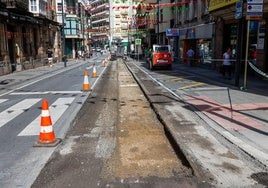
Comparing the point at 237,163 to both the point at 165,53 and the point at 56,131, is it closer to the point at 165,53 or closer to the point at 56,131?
the point at 56,131

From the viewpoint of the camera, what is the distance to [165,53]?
84.4ft

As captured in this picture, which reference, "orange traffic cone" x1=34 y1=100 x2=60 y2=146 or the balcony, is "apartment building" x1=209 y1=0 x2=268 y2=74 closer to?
"orange traffic cone" x1=34 y1=100 x2=60 y2=146

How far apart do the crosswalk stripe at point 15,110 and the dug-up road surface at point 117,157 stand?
6.43 ft

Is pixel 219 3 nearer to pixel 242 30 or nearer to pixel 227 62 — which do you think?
pixel 227 62

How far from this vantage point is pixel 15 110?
9.82m

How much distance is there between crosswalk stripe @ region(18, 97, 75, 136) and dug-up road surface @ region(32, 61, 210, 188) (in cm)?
73

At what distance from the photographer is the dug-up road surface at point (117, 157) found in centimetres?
448

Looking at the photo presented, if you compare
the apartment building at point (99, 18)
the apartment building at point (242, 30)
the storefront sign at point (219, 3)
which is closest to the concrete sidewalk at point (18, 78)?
the apartment building at point (242, 30)

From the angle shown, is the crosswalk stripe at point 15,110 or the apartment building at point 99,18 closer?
the crosswalk stripe at point 15,110

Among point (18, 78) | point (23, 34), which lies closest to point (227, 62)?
point (18, 78)

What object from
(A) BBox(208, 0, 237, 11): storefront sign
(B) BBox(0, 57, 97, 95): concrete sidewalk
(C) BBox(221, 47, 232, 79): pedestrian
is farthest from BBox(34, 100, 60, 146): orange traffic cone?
(A) BBox(208, 0, 237, 11): storefront sign

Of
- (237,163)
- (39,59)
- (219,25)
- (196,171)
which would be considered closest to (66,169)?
(196,171)

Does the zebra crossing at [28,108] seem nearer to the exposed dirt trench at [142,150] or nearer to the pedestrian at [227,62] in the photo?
the exposed dirt trench at [142,150]

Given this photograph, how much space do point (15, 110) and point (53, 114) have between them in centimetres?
161
